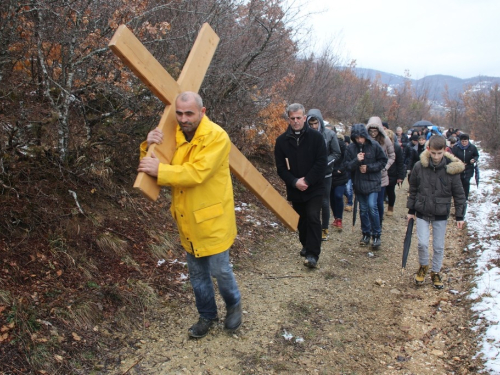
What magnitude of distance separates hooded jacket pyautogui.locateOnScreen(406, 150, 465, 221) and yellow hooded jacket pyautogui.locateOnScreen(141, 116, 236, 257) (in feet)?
9.62

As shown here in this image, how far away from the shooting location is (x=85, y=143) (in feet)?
18.1

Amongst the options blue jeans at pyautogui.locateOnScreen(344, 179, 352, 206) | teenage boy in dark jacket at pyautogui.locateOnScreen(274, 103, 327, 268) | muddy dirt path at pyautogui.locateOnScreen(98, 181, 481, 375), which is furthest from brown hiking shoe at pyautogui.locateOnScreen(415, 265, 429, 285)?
blue jeans at pyautogui.locateOnScreen(344, 179, 352, 206)

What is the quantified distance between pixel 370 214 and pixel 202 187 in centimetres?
427

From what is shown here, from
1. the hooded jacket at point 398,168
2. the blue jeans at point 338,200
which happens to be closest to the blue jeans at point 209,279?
the blue jeans at point 338,200

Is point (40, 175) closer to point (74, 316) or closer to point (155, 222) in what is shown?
point (155, 222)

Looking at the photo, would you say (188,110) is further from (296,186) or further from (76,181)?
(76,181)

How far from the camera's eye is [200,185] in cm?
327

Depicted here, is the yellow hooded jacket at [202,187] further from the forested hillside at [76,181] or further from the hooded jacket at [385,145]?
the hooded jacket at [385,145]

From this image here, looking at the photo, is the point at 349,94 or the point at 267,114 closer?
the point at 267,114

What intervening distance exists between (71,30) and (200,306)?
3549 mm

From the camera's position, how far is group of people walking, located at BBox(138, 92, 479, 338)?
125 inches

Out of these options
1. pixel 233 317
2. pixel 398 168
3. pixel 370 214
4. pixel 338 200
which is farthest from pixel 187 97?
pixel 398 168

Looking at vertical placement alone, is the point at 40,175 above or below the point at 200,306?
above

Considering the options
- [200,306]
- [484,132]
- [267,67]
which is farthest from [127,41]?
[484,132]
